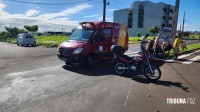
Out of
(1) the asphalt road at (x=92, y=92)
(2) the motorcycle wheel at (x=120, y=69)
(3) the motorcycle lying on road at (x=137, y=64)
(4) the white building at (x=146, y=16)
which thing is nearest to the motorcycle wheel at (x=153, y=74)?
(3) the motorcycle lying on road at (x=137, y=64)

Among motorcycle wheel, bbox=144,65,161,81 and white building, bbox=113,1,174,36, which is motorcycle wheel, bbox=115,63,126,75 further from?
white building, bbox=113,1,174,36

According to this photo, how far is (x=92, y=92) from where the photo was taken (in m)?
6.89

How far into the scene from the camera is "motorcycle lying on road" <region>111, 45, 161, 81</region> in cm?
881

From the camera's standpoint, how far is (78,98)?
6270 millimetres

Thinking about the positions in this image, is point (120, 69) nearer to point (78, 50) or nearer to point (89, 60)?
point (89, 60)

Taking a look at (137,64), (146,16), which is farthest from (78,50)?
(146,16)

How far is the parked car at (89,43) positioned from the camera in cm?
1106

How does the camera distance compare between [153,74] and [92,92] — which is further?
[153,74]

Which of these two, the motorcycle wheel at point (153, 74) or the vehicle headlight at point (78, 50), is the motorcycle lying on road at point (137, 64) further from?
the vehicle headlight at point (78, 50)

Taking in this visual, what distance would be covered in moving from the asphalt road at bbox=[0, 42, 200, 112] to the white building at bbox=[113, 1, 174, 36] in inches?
3577

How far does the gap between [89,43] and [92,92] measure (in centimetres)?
487

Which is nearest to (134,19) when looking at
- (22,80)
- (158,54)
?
(158,54)

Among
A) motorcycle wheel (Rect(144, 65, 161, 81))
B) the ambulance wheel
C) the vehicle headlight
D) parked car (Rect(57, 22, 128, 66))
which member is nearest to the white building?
parked car (Rect(57, 22, 128, 66))

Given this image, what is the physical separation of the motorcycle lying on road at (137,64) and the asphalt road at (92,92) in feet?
0.90
